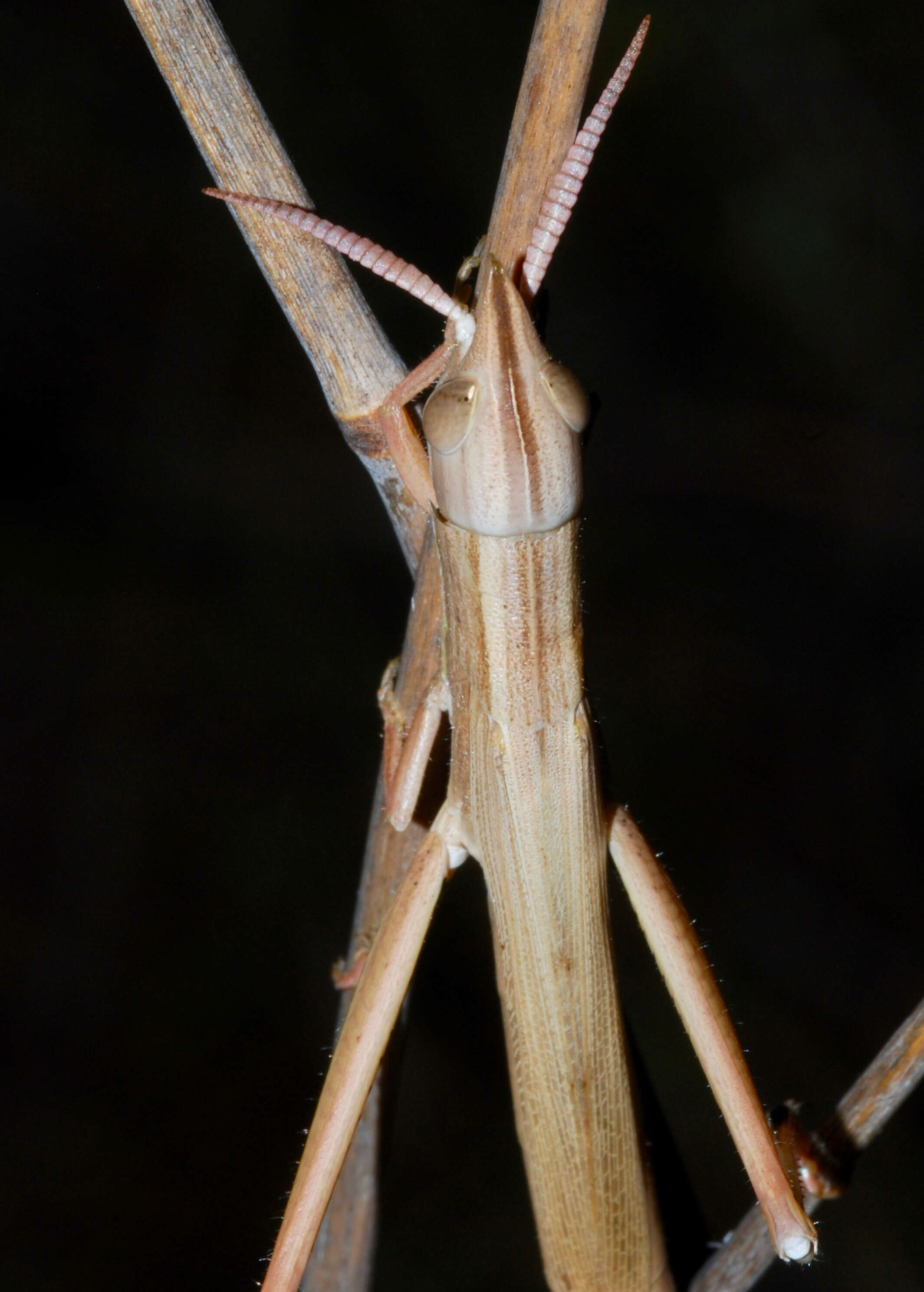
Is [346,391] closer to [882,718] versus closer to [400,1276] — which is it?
[882,718]

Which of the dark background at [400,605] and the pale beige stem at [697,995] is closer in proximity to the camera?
the pale beige stem at [697,995]

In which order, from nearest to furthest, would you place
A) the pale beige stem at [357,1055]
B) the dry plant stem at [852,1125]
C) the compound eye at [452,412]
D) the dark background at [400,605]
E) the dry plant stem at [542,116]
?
the dry plant stem at [542,116] → the compound eye at [452,412] → the dry plant stem at [852,1125] → the pale beige stem at [357,1055] → the dark background at [400,605]

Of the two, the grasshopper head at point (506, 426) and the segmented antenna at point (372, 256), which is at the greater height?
the segmented antenna at point (372, 256)

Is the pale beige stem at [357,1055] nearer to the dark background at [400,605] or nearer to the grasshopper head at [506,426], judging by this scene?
the grasshopper head at [506,426]

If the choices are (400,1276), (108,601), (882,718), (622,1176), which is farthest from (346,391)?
(400,1276)

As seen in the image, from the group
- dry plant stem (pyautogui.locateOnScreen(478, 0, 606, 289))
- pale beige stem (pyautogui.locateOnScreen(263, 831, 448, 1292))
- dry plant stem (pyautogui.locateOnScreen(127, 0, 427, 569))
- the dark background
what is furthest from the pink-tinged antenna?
the dark background

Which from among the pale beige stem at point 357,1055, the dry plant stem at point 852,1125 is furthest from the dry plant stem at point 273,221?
the dry plant stem at point 852,1125

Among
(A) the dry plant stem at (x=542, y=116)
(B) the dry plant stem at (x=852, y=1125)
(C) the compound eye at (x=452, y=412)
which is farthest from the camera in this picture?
(B) the dry plant stem at (x=852, y=1125)
